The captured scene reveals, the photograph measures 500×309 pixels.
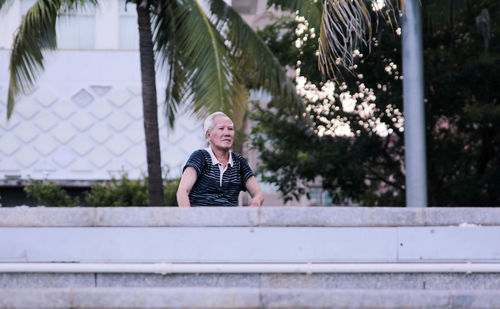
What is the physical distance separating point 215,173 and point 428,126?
1066cm

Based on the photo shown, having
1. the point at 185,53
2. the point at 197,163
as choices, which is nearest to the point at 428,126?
the point at 185,53

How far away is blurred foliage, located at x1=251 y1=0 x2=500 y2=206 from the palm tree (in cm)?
188

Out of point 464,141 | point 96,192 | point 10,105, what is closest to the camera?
point 10,105

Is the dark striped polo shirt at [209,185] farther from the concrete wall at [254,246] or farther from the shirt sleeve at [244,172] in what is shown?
the concrete wall at [254,246]

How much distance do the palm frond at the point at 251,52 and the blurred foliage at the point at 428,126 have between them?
1137mm

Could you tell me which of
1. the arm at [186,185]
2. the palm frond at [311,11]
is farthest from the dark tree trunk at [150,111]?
the arm at [186,185]

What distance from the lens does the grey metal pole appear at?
9.94m

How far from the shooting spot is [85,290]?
4797 mm

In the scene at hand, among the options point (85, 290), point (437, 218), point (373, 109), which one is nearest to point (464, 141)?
point (373, 109)

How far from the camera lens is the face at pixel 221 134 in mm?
5922

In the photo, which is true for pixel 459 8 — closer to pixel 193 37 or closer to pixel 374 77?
pixel 374 77

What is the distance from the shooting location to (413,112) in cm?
1011

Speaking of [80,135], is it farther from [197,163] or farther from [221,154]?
[197,163]

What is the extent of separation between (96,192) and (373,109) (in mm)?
9289
